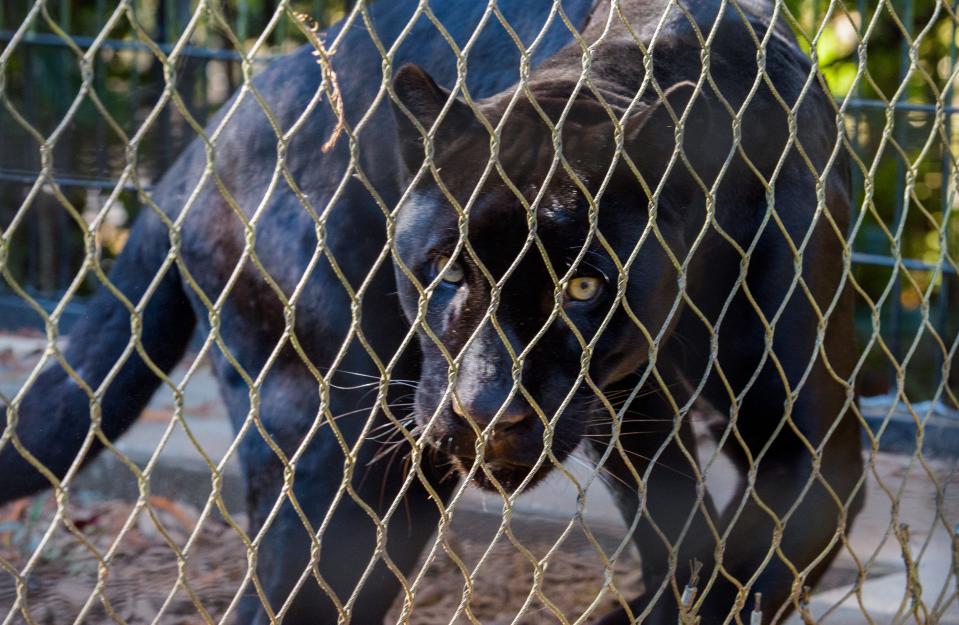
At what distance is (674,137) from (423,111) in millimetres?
450

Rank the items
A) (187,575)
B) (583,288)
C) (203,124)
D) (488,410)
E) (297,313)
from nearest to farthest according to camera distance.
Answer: (488,410) → (583,288) → (297,313) → (187,575) → (203,124)

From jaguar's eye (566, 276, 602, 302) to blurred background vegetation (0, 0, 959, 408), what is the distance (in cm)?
267

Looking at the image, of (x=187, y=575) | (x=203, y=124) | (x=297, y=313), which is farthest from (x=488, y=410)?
(x=203, y=124)

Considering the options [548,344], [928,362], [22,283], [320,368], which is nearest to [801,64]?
[548,344]

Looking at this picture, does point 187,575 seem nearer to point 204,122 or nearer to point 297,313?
point 297,313

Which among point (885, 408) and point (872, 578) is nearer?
point (872, 578)

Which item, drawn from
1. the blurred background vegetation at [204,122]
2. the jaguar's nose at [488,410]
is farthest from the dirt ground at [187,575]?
the blurred background vegetation at [204,122]

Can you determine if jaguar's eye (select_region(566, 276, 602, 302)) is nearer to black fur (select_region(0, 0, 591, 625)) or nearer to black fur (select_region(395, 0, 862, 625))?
black fur (select_region(395, 0, 862, 625))

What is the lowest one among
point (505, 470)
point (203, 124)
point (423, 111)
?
point (505, 470)

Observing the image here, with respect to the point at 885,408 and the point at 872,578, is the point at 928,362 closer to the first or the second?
the point at 885,408

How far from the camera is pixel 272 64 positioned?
115 inches

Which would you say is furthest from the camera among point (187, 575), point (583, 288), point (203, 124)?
point (203, 124)

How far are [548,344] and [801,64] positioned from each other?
1.07m

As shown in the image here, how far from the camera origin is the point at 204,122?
5215 mm
